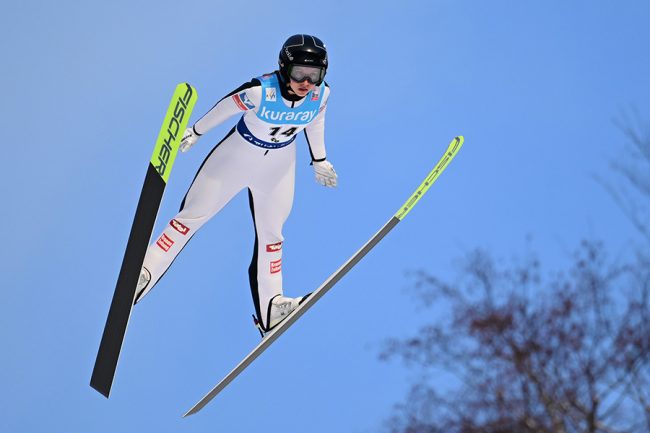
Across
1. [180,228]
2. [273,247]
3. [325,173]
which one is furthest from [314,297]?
[180,228]

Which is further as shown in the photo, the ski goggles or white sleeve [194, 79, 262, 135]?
white sleeve [194, 79, 262, 135]

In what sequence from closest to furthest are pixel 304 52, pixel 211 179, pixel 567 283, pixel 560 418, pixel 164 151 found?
pixel 164 151 < pixel 304 52 < pixel 211 179 < pixel 560 418 < pixel 567 283

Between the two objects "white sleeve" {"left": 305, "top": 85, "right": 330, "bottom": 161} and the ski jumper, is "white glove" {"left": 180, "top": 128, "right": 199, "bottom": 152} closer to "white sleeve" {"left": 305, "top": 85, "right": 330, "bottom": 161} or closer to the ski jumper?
the ski jumper

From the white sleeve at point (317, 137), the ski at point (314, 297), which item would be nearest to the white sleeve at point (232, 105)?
the white sleeve at point (317, 137)

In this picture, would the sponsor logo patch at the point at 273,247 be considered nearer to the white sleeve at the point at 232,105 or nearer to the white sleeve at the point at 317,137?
the white sleeve at the point at 317,137

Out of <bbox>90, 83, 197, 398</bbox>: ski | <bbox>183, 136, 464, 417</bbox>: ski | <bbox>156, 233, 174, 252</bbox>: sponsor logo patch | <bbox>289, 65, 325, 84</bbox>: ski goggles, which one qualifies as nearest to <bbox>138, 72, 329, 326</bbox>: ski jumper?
<bbox>156, 233, 174, 252</bbox>: sponsor logo patch

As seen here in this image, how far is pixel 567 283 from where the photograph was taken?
817 cm

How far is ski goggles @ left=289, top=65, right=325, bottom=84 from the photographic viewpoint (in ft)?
20.2

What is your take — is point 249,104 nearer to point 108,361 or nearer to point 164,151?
point 164,151

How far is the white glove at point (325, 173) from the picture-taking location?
23.0ft

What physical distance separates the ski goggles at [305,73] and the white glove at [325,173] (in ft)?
3.09

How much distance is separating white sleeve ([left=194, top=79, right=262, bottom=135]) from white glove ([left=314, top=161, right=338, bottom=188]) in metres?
0.90

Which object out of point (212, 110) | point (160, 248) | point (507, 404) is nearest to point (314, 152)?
point (212, 110)

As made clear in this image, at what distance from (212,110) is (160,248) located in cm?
117
